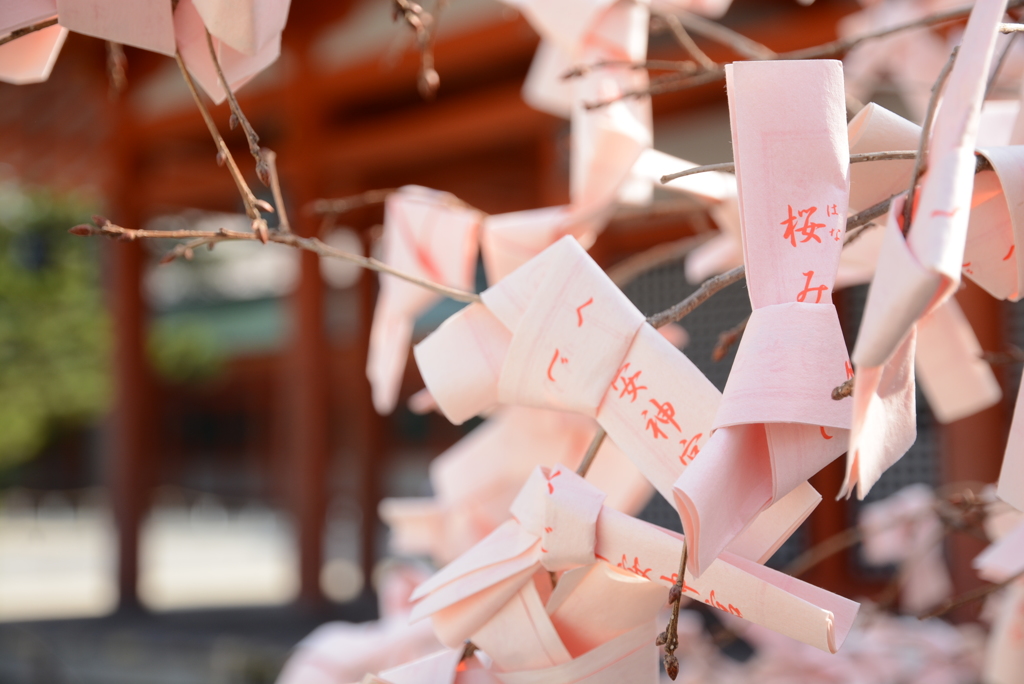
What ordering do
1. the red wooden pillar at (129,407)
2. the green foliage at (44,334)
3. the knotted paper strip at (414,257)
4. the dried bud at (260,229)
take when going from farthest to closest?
the green foliage at (44,334) → the red wooden pillar at (129,407) → the knotted paper strip at (414,257) → the dried bud at (260,229)

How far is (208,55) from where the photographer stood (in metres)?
0.29

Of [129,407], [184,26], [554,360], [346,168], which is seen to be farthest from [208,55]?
[129,407]

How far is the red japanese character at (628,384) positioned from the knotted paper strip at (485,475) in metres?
0.26

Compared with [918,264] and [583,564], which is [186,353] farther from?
[918,264]

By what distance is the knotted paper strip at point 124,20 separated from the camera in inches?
10.3

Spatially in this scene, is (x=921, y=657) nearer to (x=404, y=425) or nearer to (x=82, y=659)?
(x=82, y=659)

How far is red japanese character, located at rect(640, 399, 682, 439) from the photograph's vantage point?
257 mm

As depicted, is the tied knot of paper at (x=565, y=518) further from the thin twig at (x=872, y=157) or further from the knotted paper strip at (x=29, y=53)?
Result: the knotted paper strip at (x=29, y=53)

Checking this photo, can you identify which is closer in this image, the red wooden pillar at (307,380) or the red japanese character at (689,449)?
the red japanese character at (689,449)

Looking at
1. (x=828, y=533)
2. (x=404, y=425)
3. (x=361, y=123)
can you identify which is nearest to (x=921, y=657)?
(x=828, y=533)

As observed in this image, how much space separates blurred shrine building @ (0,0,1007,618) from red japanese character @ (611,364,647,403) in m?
1.14

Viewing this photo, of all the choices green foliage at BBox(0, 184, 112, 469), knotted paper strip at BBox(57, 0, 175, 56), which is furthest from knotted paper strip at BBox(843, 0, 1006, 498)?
green foliage at BBox(0, 184, 112, 469)

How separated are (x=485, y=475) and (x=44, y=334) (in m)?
9.44

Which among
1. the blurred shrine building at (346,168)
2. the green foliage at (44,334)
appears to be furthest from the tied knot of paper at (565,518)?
the green foliage at (44,334)
